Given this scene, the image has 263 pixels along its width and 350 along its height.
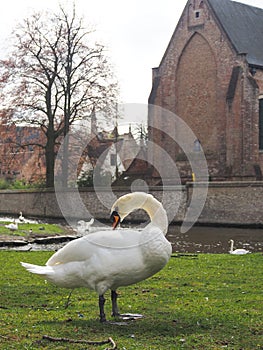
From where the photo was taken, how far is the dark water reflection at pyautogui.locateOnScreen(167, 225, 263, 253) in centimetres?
2052

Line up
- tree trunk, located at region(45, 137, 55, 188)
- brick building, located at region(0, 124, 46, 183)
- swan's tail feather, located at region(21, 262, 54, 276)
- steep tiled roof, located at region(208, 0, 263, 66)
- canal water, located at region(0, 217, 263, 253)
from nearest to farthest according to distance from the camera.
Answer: swan's tail feather, located at region(21, 262, 54, 276) → canal water, located at region(0, 217, 263, 253) → tree trunk, located at region(45, 137, 55, 188) → brick building, located at region(0, 124, 46, 183) → steep tiled roof, located at region(208, 0, 263, 66)

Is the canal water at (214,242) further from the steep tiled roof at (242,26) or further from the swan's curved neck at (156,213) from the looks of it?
the steep tiled roof at (242,26)

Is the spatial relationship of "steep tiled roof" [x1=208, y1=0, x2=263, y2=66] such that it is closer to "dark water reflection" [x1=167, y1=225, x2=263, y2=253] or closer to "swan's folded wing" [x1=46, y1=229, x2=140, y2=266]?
"dark water reflection" [x1=167, y1=225, x2=263, y2=253]

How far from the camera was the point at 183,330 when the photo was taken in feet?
19.8

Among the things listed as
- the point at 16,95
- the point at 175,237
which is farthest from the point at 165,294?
the point at 16,95

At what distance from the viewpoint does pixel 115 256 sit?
250 inches

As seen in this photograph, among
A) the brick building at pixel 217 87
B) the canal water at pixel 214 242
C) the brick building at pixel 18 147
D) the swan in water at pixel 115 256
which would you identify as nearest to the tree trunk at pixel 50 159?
the brick building at pixel 18 147

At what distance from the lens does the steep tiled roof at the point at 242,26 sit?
4538 centimetres

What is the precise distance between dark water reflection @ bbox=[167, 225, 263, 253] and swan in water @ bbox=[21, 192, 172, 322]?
41.7 feet

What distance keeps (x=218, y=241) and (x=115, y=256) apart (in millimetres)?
18460

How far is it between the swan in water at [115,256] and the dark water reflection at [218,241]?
12.7 m

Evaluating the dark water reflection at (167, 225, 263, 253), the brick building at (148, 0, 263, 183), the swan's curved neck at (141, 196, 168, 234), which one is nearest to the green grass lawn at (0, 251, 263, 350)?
the swan's curved neck at (141, 196, 168, 234)

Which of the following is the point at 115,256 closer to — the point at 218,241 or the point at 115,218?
the point at 115,218

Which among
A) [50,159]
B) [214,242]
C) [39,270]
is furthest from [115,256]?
[50,159]
